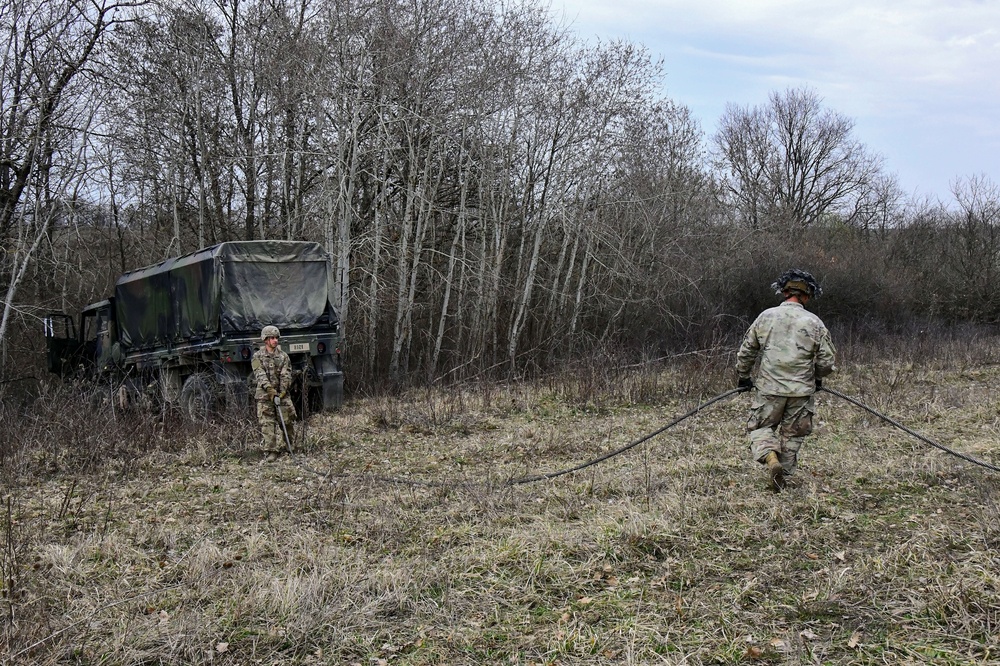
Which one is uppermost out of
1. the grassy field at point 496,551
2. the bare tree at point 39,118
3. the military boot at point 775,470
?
the bare tree at point 39,118

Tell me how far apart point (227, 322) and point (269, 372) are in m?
2.60

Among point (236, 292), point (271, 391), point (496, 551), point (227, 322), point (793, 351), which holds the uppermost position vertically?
point (236, 292)

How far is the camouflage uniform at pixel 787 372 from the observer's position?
23.4ft

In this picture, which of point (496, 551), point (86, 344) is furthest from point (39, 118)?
point (496, 551)

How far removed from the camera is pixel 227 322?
12.6 m

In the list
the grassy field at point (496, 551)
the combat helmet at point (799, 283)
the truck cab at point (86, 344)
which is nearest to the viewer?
the grassy field at point (496, 551)

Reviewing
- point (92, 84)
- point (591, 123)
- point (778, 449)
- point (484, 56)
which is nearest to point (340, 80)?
point (484, 56)

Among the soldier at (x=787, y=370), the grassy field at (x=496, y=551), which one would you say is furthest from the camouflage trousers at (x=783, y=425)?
the grassy field at (x=496, y=551)

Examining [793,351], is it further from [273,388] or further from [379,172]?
[379,172]

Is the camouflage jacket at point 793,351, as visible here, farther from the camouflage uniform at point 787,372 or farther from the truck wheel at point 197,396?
the truck wheel at point 197,396

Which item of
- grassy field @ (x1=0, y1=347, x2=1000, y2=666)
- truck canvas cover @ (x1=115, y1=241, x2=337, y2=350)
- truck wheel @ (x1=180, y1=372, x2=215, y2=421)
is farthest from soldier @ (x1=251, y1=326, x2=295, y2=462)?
truck canvas cover @ (x1=115, y1=241, x2=337, y2=350)

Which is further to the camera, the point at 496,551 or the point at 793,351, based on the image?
the point at 793,351

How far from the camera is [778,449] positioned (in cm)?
728

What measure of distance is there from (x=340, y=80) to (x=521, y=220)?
5962 millimetres
